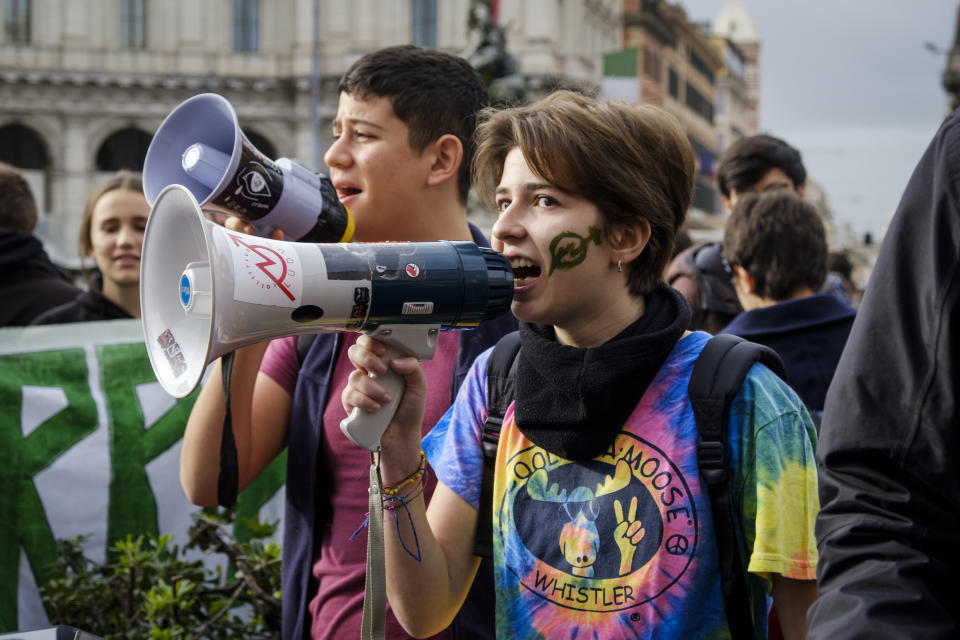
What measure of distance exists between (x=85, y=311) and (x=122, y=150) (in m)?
36.6

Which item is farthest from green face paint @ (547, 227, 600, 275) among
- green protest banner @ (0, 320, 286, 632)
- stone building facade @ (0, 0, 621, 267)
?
stone building facade @ (0, 0, 621, 267)

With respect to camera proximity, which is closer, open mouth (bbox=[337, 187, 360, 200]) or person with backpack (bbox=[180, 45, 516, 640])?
person with backpack (bbox=[180, 45, 516, 640])

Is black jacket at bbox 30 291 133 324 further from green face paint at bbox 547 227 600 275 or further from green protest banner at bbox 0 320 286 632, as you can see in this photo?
green face paint at bbox 547 227 600 275

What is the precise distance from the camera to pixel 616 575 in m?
1.83

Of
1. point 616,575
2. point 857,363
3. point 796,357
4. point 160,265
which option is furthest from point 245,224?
point 796,357

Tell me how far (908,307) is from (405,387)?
906 millimetres

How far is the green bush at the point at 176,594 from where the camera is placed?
3199 millimetres

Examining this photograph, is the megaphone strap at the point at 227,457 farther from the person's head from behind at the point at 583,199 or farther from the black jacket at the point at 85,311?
the black jacket at the point at 85,311

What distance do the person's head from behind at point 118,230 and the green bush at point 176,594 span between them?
49.9 inches

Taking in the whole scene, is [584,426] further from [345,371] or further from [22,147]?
[22,147]

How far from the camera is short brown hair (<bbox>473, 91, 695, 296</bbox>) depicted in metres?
1.92

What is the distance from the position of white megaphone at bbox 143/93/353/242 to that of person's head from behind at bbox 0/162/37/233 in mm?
2224

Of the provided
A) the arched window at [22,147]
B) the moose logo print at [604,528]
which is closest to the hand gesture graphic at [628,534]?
the moose logo print at [604,528]

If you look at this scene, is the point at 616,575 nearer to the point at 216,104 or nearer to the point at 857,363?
the point at 857,363
